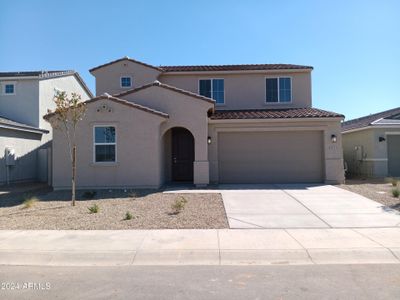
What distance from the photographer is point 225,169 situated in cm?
1733

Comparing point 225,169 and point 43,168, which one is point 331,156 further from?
point 43,168

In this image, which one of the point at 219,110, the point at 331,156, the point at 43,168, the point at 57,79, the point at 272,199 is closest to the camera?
Answer: the point at 272,199

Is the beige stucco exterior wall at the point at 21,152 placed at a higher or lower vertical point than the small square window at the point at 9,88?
lower

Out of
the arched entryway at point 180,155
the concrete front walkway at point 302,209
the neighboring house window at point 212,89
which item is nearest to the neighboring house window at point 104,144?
the arched entryway at point 180,155

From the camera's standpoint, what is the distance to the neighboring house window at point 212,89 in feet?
64.0

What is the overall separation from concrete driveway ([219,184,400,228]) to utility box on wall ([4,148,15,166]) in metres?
11.2

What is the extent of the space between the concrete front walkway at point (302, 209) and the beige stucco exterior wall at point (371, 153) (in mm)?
6418

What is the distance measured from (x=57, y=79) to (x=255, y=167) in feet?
49.2

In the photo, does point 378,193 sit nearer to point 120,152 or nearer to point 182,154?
point 182,154

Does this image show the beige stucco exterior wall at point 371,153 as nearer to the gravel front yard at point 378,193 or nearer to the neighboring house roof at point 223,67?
the gravel front yard at point 378,193

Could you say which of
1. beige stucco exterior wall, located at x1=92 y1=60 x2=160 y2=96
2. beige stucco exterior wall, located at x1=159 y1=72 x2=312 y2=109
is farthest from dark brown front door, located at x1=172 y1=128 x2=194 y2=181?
beige stucco exterior wall, located at x1=92 y1=60 x2=160 y2=96

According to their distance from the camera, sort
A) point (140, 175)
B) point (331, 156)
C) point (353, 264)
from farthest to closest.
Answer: point (331, 156) → point (140, 175) → point (353, 264)

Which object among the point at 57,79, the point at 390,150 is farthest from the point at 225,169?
the point at 57,79

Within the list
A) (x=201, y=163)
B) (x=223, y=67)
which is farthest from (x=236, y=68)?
(x=201, y=163)
